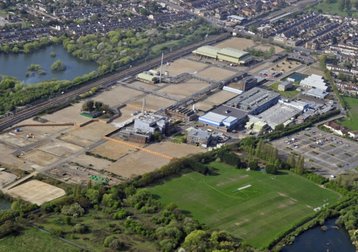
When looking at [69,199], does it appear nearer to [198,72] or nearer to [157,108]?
[157,108]

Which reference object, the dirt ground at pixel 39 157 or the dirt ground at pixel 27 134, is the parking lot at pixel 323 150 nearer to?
the dirt ground at pixel 39 157

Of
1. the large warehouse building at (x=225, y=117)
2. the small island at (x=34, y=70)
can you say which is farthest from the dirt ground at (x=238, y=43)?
the small island at (x=34, y=70)

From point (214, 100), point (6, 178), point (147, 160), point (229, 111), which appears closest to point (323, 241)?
point (147, 160)

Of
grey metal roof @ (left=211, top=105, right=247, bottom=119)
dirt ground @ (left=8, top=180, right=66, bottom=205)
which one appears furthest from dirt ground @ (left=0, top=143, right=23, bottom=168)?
grey metal roof @ (left=211, top=105, right=247, bottom=119)

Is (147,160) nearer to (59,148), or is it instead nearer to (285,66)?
(59,148)

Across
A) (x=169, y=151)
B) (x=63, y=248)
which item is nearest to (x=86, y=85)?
(x=169, y=151)

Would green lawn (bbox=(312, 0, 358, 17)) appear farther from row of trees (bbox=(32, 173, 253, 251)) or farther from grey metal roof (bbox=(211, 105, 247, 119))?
row of trees (bbox=(32, 173, 253, 251))

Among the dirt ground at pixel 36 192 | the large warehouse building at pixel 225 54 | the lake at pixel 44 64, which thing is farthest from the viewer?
the large warehouse building at pixel 225 54
